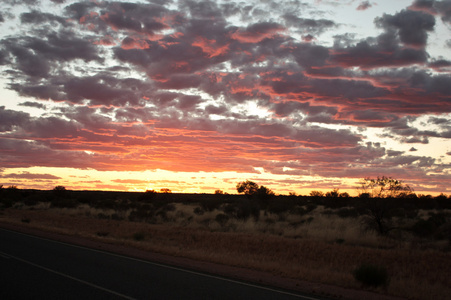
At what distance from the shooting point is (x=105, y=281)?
35.8 feet

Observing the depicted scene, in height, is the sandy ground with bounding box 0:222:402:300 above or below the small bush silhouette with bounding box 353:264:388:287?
below

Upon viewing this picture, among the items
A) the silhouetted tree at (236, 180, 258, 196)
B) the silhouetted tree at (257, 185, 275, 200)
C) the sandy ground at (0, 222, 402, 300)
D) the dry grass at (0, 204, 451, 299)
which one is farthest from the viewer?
the silhouetted tree at (236, 180, 258, 196)

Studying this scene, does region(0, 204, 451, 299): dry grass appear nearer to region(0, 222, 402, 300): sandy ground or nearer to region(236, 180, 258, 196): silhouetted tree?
region(0, 222, 402, 300): sandy ground

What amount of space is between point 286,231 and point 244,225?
4.55 metres

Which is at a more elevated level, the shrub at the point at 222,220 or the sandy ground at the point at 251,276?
the shrub at the point at 222,220

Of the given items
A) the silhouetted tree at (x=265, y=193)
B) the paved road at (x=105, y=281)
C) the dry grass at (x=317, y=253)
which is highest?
the silhouetted tree at (x=265, y=193)

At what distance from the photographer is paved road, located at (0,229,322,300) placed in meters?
9.48

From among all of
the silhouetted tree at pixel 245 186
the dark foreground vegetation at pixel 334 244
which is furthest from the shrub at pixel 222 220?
the silhouetted tree at pixel 245 186

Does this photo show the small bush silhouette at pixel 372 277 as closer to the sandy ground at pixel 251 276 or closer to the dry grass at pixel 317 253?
the dry grass at pixel 317 253

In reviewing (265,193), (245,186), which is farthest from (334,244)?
(245,186)

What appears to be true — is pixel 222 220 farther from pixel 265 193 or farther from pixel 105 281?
pixel 265 193

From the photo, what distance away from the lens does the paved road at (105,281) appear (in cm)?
948

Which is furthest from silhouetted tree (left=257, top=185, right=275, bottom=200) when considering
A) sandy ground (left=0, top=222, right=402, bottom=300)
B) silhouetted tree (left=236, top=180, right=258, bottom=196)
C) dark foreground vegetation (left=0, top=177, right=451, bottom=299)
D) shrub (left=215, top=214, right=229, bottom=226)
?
sandy ground (left=0, top=222, right=402, bottom=300)

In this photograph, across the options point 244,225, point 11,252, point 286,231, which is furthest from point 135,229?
point 11,252
